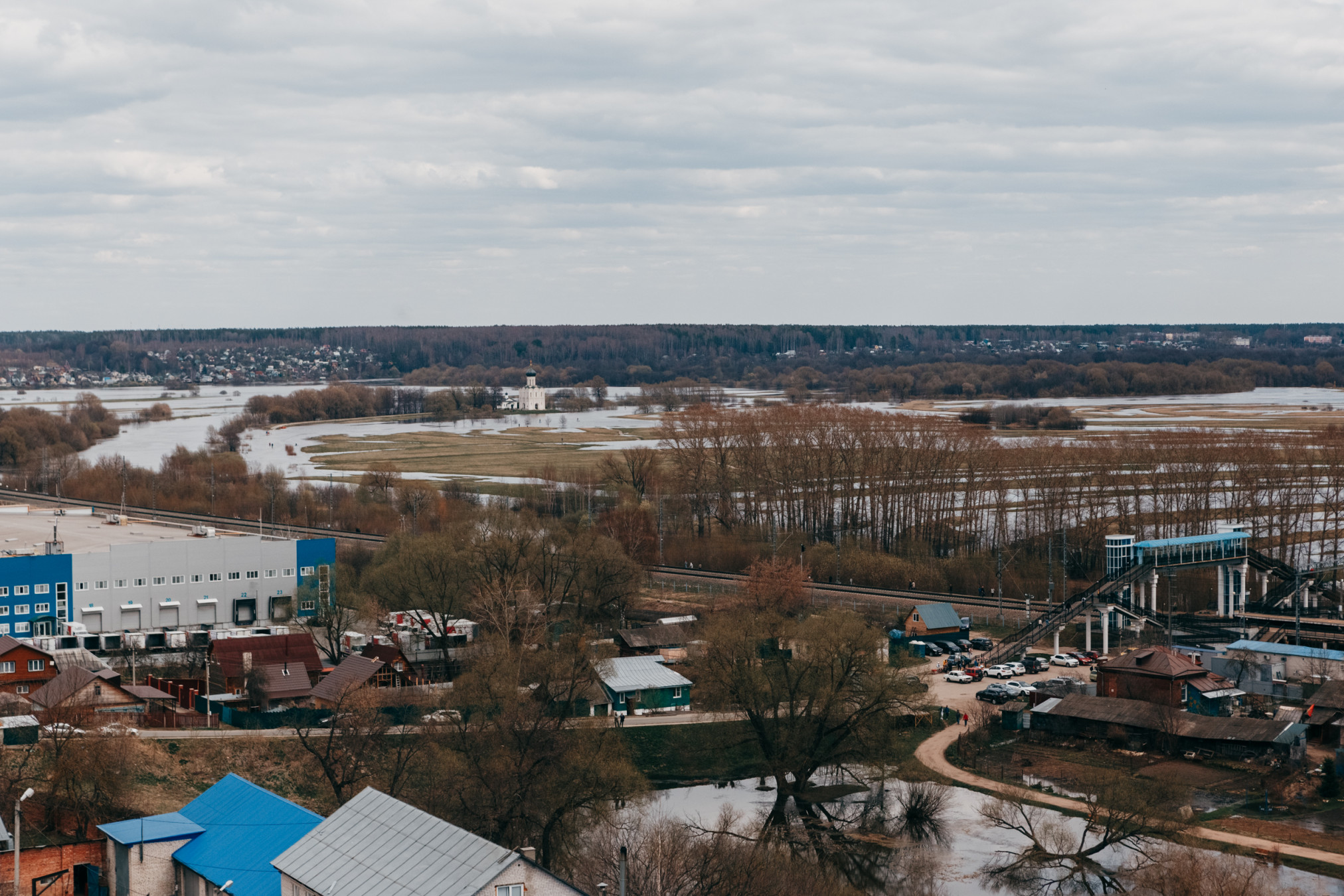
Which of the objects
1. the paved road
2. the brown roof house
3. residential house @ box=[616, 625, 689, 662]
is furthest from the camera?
residential house @ box=[616, 625, 689, 662]

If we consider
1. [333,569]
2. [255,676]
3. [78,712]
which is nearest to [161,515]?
[333,569]

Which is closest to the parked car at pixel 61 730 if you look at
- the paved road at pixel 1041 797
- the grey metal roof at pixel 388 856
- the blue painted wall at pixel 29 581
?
the grey metal roof at pixel 388 856

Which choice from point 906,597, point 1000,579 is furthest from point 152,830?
point 1000,579

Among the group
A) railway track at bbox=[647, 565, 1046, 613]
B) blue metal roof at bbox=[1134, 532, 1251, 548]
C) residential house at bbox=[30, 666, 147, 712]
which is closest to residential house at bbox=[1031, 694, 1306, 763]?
blue metal roof at bbox=[1134, 532, 1251, 548]

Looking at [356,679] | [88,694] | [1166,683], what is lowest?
[356,679]

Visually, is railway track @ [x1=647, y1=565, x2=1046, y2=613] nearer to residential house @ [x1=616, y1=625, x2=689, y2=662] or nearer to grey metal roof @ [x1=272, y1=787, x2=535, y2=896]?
residential house @ [x1=616, y1=625, x2=689, y2=662]

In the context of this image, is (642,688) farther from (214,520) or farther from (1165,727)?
(214,520)
